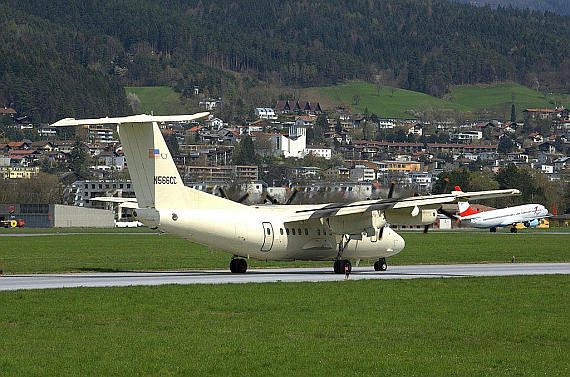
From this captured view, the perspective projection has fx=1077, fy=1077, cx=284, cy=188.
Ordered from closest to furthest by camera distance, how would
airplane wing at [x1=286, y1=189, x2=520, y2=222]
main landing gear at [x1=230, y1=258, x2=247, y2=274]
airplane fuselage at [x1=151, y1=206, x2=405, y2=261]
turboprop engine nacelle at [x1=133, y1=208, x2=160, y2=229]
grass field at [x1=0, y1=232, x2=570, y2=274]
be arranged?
turboprop engine nacelle at [x1=133, y1=208, x2=160, y2=229]
airplane fuselage at [x1=151, y1=206, x2=405, y2=261]
airplane wing at [x1=286, y1=189, x2=520, y2=222]
main landing gear at [x1=230, y1=258, x2=247, y2=274]
grass field at [x1=0, y1=232, x2=570, y2=274]

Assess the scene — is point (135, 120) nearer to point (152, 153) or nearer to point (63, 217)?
point (152, 153)

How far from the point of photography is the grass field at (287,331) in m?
20.2

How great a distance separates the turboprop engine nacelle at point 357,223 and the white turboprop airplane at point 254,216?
0.13 feet

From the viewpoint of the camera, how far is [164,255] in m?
60.2

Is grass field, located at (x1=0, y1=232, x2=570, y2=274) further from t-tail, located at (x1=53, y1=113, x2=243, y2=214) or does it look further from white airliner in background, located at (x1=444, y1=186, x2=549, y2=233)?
white airliner in background, located at (x1=444, y1=186, x2=549, y2=233)

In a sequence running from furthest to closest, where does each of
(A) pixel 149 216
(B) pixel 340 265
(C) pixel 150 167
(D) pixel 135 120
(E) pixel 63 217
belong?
(E) pixel 63 217
(B) pixel 340 265
(C) pixel 150 167
(A) pixel 149 216
(D) pixel 135 120

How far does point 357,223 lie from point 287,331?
55.8ft

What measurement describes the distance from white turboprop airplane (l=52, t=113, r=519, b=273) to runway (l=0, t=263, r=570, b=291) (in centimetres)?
102

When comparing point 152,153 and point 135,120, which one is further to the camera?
point 152,153

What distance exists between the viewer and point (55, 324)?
82.2ft

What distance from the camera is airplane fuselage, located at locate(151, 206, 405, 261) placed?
120 ft

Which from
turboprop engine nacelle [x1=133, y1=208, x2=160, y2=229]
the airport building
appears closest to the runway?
turboprop engine nacelle [x1=133, y1=208, x2=160, y2=229]

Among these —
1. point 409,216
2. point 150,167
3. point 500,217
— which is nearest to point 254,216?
point 150,167

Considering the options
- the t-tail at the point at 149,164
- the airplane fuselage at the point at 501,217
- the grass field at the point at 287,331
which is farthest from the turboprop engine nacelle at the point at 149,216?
the airplane fuselage at the point at 501,217
